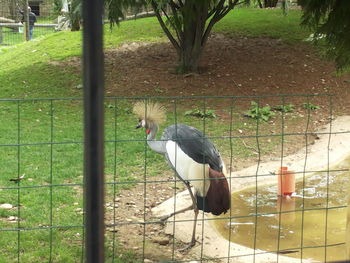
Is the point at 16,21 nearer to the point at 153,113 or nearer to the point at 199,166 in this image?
the point at 153,113

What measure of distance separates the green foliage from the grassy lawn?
102 centimetres

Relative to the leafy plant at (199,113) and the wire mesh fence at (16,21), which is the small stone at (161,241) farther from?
the wire mesh fence at (16,21)

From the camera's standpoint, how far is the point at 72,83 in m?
10.8

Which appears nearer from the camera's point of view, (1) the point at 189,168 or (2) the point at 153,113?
(1) the point at 189,168

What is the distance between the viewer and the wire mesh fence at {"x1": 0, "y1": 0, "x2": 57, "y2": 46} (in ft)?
63.7

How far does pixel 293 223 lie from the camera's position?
556 centimetres

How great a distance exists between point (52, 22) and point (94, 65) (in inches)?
867

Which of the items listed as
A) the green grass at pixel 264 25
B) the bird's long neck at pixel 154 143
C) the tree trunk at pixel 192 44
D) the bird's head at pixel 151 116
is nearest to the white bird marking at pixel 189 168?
the bird's long neck at pixel 154 143

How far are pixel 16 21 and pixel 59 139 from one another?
45.4 ft

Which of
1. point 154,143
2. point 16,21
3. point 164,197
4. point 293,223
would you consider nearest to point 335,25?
point 154,143

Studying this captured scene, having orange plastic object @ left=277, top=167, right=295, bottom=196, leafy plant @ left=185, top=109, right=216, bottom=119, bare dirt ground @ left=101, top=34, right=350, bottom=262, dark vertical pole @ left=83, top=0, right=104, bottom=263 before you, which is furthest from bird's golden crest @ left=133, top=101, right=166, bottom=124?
dark vertical pole @ left=83, top=0, right=104, bottom=263

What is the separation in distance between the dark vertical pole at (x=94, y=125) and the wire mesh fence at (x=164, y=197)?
2.72m

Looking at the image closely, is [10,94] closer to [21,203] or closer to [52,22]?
[21,203]

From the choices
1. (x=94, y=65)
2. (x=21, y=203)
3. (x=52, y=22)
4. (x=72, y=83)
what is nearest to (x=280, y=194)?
(x=21, y=203)
